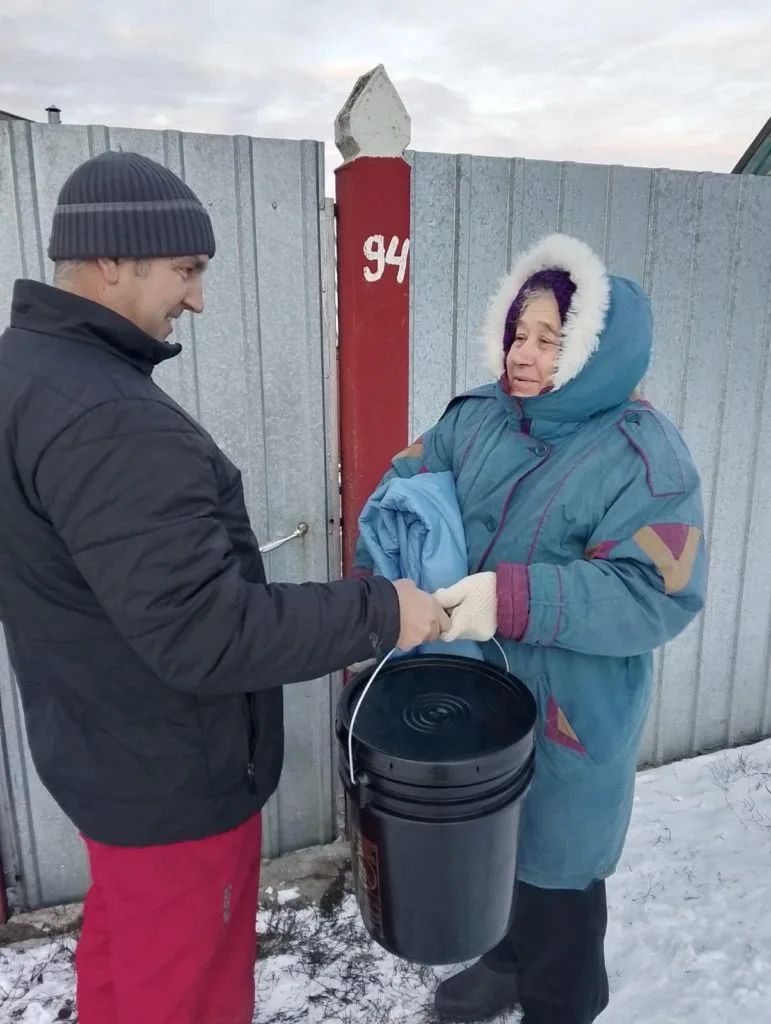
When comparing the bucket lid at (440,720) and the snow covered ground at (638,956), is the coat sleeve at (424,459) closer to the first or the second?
the bucket lid at (440,720)

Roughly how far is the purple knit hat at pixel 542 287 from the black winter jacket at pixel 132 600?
777mm

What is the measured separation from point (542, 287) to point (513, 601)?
Result: 782 mm

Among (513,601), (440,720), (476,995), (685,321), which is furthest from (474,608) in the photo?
(685,321)

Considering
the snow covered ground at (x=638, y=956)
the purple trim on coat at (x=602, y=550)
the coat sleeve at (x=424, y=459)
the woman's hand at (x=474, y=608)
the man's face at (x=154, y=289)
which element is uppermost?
the man's face at (x=154, y=289)

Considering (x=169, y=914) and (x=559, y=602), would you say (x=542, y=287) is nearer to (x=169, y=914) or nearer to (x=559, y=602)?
(x=559, y=602)

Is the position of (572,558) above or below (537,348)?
below

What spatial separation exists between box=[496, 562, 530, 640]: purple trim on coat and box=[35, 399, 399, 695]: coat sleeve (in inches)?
17.0

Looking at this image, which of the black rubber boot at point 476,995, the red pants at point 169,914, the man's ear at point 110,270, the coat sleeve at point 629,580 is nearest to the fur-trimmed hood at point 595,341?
the coat sleeve at point 629,580

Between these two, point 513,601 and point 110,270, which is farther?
point 513,601

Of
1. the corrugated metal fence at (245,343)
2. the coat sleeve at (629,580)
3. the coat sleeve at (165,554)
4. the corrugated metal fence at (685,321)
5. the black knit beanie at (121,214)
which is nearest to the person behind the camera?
the coat sleeve at (165,554)

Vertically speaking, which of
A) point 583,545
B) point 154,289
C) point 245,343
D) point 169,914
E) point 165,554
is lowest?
point 169,914

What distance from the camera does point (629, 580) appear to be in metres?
1.64

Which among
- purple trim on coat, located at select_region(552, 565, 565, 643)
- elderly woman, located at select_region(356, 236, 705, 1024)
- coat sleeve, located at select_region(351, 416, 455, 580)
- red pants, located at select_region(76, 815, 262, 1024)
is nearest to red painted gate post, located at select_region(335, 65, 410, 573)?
coat sleeve, located at select_region(351, 416, 455, 580)

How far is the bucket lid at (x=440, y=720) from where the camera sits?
60.8 inches
